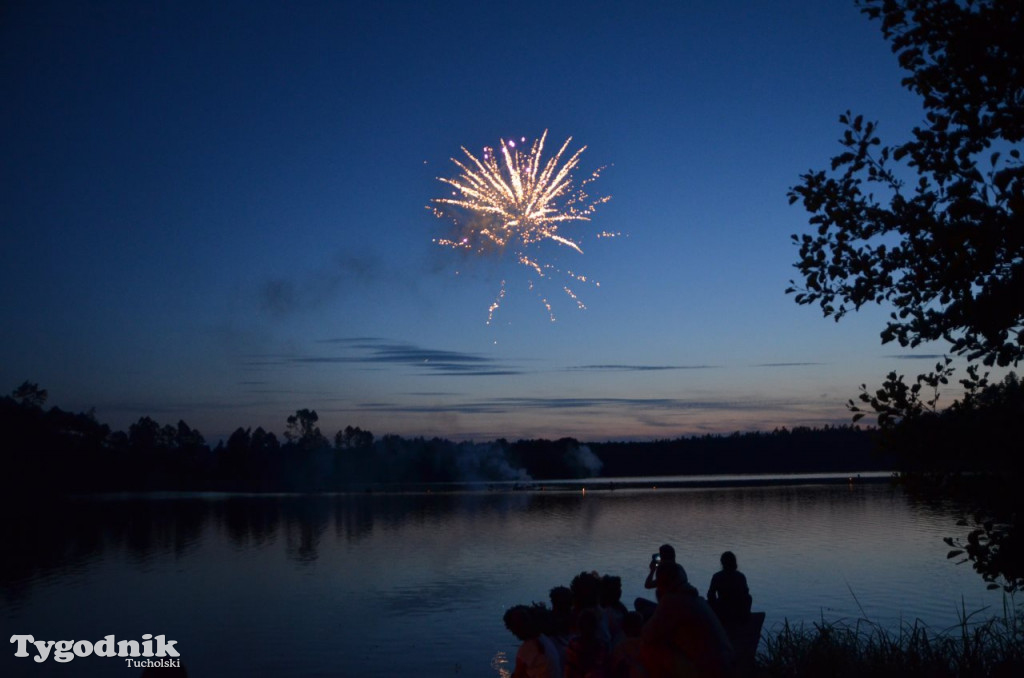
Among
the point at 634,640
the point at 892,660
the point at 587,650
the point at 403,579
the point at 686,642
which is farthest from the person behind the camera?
the point at 403,579

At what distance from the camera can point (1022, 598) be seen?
26.2 metres

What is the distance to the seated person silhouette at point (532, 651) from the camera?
27.8 ft

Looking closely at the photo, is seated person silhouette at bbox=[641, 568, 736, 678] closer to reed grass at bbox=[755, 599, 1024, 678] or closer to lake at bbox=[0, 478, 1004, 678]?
lake at bbox=[0, 478, 1004, 678]

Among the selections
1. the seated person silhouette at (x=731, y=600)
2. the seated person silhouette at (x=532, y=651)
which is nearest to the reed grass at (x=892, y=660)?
the seated person silhouette at (x=731, y=600)

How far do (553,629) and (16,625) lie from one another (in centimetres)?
2743

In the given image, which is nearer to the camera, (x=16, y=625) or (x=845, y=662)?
(x=845, y=662)

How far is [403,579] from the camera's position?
37.5 m

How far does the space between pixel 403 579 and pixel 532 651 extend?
98.9 feet

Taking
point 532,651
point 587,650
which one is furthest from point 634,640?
point 532,651

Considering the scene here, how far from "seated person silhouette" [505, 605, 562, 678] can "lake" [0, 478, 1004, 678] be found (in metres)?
3.84

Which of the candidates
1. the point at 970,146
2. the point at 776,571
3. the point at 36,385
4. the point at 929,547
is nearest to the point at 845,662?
the point at 970,146

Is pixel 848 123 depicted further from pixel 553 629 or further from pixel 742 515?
pixel 742 515

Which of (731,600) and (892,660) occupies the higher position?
(731,600)

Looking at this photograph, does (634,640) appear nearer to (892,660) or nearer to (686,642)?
(686,642)
